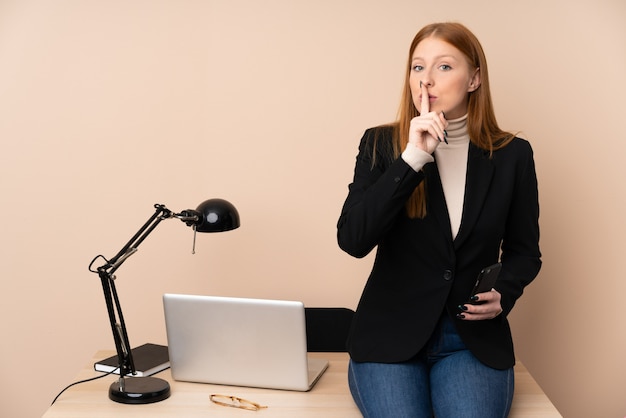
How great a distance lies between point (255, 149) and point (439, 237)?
3.95 ft

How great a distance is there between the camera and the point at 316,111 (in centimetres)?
318

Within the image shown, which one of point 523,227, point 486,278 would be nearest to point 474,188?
point 523,227

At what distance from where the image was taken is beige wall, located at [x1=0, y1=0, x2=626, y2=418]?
3.14 m

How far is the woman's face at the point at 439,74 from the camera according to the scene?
2.21 metres

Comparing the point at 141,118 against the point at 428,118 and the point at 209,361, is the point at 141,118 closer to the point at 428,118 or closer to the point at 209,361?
the point at 209,361

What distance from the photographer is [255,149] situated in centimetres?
320

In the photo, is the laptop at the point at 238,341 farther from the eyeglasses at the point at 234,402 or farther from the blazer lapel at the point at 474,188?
the blazer lapel at the point at 474,188

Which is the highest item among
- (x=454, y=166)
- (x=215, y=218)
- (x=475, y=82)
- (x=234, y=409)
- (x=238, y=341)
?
(x=475, y=82)

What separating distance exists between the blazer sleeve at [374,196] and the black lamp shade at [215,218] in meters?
0.35

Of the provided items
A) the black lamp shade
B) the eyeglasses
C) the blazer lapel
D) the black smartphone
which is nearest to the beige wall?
the black lamp shade

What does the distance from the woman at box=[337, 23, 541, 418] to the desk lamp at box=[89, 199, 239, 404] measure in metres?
0.39

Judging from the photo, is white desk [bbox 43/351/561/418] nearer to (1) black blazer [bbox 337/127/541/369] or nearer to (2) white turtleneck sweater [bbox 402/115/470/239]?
(1) black blazer [bbox 337/127/541/369]

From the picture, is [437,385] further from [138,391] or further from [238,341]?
[138,391]

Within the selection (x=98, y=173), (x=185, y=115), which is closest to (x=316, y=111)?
(x=185, y=115)
